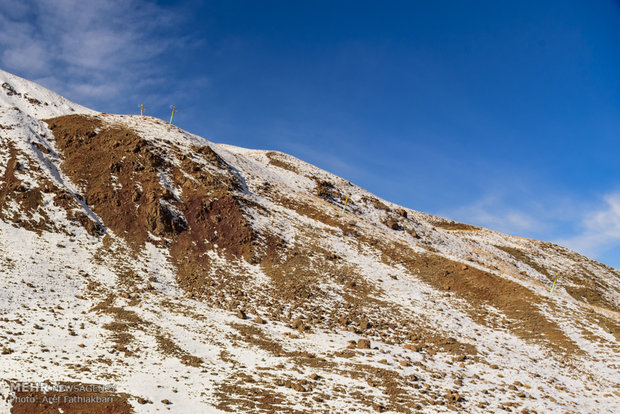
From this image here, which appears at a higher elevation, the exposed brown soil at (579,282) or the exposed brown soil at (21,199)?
the exposed brown soil at (579,282)

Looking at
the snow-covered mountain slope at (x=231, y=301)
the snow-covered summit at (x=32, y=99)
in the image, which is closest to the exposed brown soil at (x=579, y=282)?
the snow-covered mountain slope at (x=231, y=301)

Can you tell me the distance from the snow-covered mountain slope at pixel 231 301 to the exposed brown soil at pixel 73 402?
0.23 ft

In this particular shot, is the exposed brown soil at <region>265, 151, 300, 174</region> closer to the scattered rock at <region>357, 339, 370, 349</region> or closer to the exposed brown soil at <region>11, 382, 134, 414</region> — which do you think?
the scattered rock at <region>357, 339, 370, 349</region>

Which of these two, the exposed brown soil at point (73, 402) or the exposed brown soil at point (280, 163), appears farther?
the exposed brown soil at point (280, 163)

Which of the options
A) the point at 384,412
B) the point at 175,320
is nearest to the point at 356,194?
the point at 175,320

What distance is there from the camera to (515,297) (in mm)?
35656

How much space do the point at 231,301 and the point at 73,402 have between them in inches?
579

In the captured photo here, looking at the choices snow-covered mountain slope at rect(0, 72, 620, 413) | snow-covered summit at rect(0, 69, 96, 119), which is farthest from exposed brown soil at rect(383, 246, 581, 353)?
snow-covered summit at rect(0, 69, 96, 119)

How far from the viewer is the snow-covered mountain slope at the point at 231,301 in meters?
17.8

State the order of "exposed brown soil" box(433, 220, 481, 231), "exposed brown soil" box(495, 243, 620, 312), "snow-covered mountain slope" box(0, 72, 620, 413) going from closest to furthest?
"snow-covered mountain slope" box(0, 72, 620, 413), "exposed brown soil" box(495, 243, 620, 312), "exposed brown soil" box(433, 220, 481, 231)

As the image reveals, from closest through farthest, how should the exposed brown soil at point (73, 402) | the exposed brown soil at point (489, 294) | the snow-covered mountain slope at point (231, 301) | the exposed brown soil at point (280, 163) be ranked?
the exposed brown soil at point (73, 402), the snow-covered mountain slope at point (231, 301), the exposed brown soil at point (489, 294), the exposed brown soil at point (280, 163)

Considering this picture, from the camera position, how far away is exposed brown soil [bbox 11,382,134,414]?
1385 cm

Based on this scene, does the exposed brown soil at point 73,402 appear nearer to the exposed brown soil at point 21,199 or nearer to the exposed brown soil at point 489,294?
the exposed brown soil at point 21,199

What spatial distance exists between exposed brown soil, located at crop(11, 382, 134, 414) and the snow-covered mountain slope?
0.23 ft
